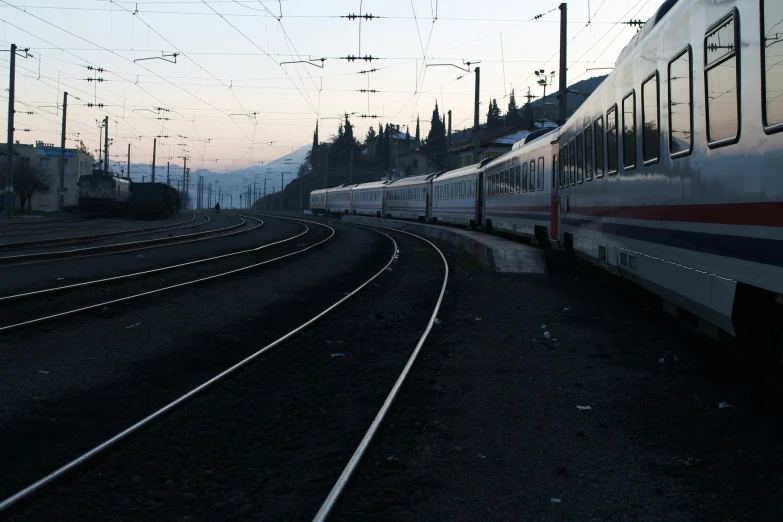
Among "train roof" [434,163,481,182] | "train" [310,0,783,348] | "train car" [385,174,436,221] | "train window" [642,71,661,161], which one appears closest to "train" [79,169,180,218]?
"train car" [385,174,436,221]

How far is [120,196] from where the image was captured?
5184 cm

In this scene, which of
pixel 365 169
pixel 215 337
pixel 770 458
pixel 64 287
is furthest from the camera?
pixel 365 169

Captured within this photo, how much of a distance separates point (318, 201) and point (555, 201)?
6802 centimetres

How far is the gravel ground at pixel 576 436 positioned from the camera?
4.29m

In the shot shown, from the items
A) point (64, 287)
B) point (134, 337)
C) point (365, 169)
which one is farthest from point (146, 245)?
point (365, 169)

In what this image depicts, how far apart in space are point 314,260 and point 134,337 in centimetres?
1266

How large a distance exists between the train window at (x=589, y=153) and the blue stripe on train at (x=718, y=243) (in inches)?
126

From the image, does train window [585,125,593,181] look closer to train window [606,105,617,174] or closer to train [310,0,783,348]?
train [310,0,783,348]

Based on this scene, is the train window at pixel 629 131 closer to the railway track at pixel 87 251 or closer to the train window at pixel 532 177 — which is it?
the train window at pixel 532 177

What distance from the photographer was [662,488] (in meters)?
4.52

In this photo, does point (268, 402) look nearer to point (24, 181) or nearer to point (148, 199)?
point (148, 199)

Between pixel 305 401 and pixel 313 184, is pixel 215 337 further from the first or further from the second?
pixel 313 184

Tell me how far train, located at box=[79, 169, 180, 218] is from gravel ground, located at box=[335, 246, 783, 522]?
4528 centimetres

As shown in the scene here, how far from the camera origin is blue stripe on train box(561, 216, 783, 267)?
4.57 metres
